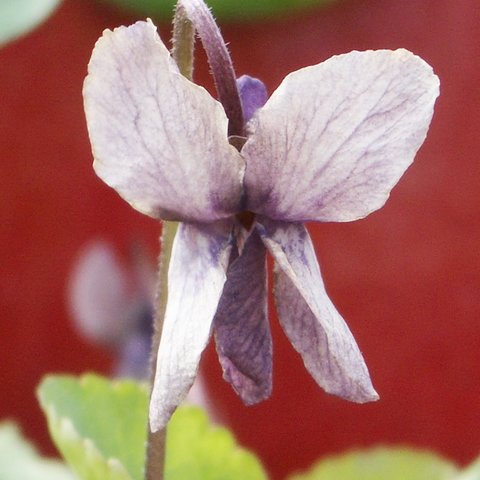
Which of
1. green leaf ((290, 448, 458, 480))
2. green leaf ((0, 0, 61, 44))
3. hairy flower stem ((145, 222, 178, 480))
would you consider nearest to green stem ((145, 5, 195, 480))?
hairy flower stem ((145, 222, 178, 480))

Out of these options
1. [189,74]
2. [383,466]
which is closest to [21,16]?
[189,74]

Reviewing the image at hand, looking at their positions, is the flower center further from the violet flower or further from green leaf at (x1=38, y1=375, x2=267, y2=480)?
green leaf at (x1=38, y1=375, x2=267, y2=480)

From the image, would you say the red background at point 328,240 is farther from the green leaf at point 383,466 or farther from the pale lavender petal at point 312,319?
the pale lavender petal at point 312,319

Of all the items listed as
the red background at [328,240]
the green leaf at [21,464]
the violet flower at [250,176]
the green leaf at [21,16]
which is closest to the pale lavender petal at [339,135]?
the violet flower at [250,176]

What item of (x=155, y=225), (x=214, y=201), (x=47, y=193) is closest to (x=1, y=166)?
(x=47, y=193)

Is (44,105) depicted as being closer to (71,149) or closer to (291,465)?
(71,149)

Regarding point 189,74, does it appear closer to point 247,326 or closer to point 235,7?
point 247,326
